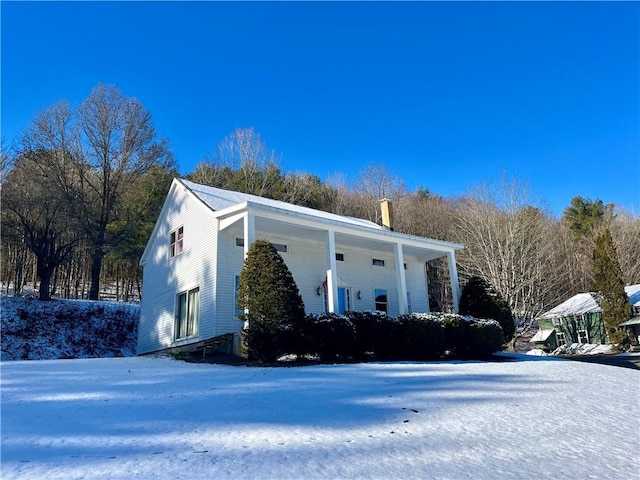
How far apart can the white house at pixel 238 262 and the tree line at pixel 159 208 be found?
857 centimetres

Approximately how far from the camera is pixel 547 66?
1596 cm

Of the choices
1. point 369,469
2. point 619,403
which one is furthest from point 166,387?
point 619,403

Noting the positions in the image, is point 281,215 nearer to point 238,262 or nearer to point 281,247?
point 238,262

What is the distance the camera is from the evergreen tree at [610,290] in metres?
22.7

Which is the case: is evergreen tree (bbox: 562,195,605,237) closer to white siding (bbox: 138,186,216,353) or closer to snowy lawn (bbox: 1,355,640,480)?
white siding (bbox: 138,186,216,353)

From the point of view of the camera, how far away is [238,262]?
45.6 feet

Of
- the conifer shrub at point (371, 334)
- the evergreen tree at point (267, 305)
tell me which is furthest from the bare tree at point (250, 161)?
the evergreen tree at point (267, 305)

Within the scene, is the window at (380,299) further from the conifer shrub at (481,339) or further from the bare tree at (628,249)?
the bare tree at (628,249)

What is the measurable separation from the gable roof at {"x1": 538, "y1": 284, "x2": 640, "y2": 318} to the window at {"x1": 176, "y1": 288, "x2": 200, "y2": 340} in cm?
2224

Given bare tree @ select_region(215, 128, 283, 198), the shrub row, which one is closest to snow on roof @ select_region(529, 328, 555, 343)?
the shrub row

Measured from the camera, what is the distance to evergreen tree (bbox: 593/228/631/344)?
22703mm

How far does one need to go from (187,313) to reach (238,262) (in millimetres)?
2529

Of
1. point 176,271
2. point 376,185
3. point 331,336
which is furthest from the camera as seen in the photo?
point 376,185

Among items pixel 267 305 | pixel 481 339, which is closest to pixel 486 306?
pixel 481 339
